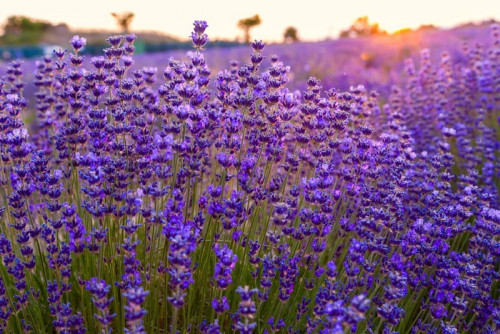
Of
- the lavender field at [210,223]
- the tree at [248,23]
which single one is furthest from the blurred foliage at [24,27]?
the lavender field at [210,223]

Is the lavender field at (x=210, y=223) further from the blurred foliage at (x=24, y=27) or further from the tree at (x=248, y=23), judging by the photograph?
the blurred foliage at (x=24, y=27)

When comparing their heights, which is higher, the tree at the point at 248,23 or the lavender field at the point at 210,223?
the tree at the point at 248,23

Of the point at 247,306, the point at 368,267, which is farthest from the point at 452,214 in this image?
the point at 247,306

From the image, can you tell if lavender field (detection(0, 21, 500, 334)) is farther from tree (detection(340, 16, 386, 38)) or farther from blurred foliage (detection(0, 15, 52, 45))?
blurred foliage (detection(0, 15, 52, 45))

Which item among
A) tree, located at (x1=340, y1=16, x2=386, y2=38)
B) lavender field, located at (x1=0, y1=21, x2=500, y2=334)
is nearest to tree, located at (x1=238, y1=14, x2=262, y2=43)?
tree, located at (x1=340, y1=16, x2=386, y2=38)

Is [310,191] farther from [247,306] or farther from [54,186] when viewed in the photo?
[54,186]

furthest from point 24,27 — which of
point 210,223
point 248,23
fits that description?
point 210,223

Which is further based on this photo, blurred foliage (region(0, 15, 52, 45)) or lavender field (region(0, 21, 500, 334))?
blurred foliage (region(0, 15, 52, 45))

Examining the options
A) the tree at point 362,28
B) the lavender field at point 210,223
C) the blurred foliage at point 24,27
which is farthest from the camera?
the blurred foliage at point 24,27

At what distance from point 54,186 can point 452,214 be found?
2.25m

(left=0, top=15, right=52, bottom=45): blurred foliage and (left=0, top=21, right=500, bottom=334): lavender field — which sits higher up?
(left=0, top=15, right=52, bottom=45): blurred foliage

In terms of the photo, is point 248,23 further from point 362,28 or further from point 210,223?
point 210,223

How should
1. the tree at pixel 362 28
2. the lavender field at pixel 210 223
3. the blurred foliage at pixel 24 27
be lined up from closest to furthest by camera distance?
the lavender field at pixel 210 223, the tree at pixel 362 28, the blurred foliage at pixel 24 27

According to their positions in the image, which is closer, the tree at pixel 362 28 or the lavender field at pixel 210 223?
the lavender field at pixel 210 223
